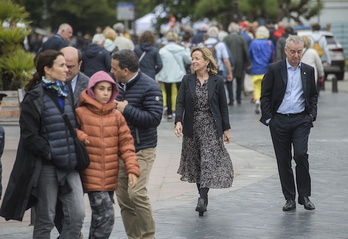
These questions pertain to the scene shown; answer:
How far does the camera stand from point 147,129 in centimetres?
812

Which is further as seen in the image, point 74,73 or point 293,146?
point 293,146

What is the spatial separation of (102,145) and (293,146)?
333 cm

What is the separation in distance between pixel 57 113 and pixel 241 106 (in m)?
16.5

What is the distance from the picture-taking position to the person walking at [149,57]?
1866 centimetres

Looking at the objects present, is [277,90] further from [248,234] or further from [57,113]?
[57,113]

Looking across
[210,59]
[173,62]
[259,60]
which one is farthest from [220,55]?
[210,59]

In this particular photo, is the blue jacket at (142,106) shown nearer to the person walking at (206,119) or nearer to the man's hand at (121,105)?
the man's hand at (121,105)

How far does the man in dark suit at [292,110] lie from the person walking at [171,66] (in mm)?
9630

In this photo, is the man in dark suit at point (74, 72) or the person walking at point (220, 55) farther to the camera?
the person walking at point (220, 55)

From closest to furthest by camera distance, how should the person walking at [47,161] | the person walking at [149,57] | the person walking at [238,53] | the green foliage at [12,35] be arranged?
1. the person walking at [47,161]
2. the green foliage at [12,35]
3. the person walking at [149,57]
4. the person walking at [238,53]

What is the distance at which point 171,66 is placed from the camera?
773 inches

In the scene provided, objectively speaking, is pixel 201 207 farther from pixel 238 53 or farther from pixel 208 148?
pixel 238 53

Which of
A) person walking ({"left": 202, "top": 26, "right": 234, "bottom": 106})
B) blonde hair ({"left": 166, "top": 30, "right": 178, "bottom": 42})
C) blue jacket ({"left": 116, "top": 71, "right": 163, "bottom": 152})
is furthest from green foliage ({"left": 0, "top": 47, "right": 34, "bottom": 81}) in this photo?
blue jacket ({"left": 116, "top": 71, "right": 163, "bottom": 152})

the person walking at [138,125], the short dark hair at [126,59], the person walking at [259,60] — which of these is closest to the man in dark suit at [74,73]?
the person walking at [138,125]
